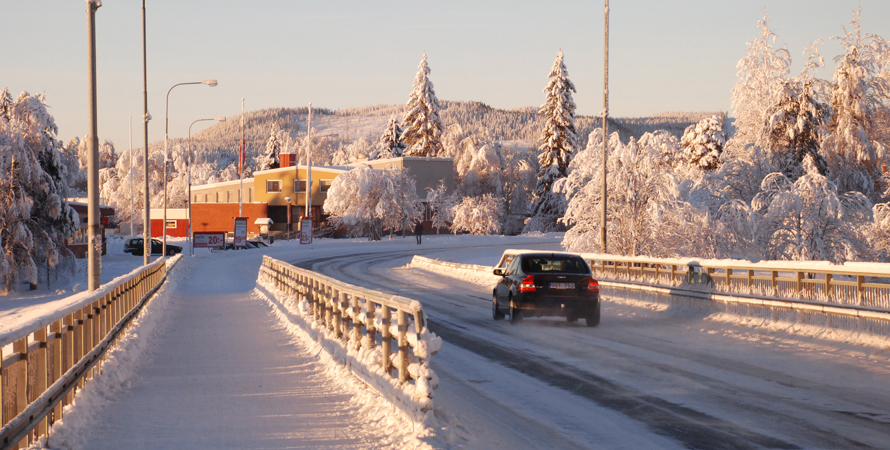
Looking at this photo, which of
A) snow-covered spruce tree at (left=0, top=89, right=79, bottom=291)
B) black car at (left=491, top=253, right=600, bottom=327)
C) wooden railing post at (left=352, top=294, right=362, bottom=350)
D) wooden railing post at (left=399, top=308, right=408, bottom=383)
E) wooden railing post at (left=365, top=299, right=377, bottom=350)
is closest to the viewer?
wooden railing post at (left=399, top=308, right=408, bottom=383)

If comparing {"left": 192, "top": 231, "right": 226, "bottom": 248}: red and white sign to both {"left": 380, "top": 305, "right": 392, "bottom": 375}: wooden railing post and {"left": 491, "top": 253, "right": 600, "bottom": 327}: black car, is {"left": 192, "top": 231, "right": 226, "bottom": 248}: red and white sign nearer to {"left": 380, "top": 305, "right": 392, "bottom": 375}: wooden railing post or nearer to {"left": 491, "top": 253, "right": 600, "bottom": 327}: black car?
{"left": 491, "top": 253, "right": 600, "bottom": 327}: black car

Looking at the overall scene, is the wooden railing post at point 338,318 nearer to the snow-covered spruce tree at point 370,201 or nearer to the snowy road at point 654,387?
the snowy road at point 654,387

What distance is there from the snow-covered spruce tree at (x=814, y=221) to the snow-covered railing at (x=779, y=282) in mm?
11615

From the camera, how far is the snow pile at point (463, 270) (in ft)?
112

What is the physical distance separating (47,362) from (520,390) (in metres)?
5.33

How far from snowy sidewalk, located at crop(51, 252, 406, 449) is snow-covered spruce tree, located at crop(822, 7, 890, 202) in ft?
Answer: 99.0

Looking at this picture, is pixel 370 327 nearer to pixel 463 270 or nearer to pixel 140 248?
pixel 463 270

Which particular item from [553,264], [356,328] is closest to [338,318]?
[356,328]

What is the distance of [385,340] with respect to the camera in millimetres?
9297

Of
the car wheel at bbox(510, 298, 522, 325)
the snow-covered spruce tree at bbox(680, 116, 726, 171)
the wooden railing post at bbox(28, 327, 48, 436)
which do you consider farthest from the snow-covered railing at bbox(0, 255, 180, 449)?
the snow-covered spruce tree at bbox(680, 116, 726, 171)

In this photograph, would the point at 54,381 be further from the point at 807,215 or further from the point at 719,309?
the point at 807,215

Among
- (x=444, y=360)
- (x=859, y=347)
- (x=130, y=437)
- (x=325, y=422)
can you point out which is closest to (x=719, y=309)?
(x=859, y=347)

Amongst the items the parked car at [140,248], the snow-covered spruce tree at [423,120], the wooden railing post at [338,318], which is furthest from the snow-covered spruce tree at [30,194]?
the snow-covered spruce tree at [423,120]

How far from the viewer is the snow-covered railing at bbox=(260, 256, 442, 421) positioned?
7.77 meters
